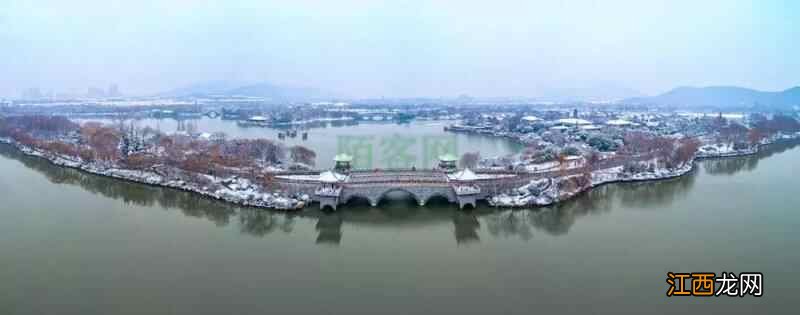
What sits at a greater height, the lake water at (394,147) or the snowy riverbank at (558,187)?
the lake water at (394,147)

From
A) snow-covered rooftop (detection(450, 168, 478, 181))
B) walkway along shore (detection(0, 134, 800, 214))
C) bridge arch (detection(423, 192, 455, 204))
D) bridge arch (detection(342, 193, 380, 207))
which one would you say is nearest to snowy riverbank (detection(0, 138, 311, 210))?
walkway along shore (detection(0, 134, 800, 214))

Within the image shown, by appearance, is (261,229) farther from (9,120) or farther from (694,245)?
(9,120)

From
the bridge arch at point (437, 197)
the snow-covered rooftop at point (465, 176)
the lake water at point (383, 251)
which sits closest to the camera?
the lake water at point (383, 251)

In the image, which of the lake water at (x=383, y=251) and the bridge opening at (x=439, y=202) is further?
the bridge opening at (x=439, y=202)

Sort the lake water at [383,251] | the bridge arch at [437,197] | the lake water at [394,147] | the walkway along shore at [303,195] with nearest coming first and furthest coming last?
the lake water at [383,251], the walkway along shore at [303,195], the bridge arch at [437,197], the lake water at [394,147]

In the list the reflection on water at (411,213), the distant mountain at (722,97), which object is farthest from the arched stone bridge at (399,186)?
the distant mountain at (722,97)

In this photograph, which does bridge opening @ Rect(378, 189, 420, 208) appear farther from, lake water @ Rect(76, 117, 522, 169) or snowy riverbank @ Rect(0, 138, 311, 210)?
lake water @ Rect(76, 117, 522, 169)

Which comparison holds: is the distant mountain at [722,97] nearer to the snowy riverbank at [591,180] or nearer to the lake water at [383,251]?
the snowy riverbank at [591,180]
